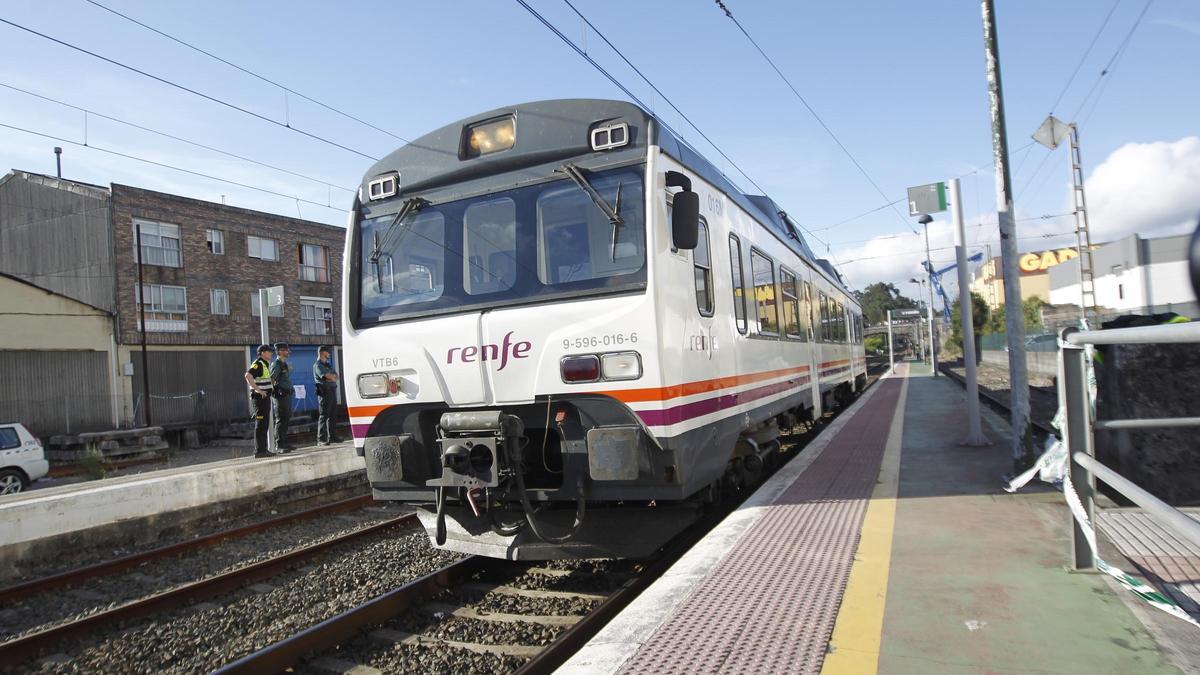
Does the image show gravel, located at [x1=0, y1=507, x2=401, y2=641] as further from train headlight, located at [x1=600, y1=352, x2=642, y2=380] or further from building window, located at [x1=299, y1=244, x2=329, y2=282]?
building window, located at [x1=299, y1=244, x2=329, y2=282]

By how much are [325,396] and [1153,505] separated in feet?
40.0

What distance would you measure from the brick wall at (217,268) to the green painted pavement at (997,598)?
97.5ft

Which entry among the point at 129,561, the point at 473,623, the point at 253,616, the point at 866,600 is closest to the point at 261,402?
the point at 129,561

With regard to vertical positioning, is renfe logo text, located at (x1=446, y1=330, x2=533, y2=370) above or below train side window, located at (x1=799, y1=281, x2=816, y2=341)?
below

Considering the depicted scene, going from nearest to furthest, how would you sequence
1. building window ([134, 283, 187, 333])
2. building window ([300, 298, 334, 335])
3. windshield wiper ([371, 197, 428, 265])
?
windshield wiper ([371, 197, 428, 265]) < building window ([134, 283, 187, 333]) < building window ([300, 298, 334, 335])

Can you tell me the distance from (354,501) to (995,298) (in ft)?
314

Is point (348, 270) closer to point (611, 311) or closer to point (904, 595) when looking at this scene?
point (611, 311)

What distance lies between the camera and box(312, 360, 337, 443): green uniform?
12.1 m

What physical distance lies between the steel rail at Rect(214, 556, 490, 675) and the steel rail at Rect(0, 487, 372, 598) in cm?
302

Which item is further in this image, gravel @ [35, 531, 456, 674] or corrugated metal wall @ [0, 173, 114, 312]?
corrugated metal wall @ [0, 173, 114, 312]

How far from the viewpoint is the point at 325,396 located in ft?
41.1

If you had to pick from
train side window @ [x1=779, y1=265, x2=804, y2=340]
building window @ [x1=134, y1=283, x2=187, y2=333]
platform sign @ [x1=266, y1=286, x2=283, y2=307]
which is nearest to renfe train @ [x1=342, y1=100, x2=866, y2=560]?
train side window @ [x1=779, y1=265, x2=804, y2=340]

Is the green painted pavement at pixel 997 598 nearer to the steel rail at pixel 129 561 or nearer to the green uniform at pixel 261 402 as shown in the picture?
the steel rail at pixel 129 561

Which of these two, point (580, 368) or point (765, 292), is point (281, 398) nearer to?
point (765, 292)
